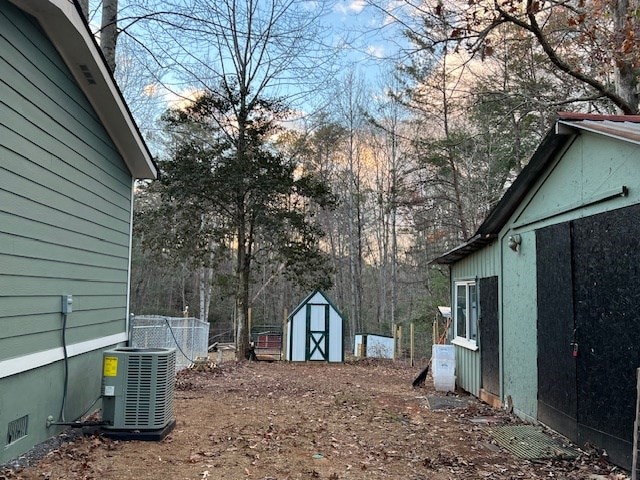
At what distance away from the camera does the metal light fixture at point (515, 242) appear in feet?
23.8

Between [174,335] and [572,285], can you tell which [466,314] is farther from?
[174,335]

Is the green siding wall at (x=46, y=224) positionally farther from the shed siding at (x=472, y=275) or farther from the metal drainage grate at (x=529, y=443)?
the shed siding at (x=472, y=275)

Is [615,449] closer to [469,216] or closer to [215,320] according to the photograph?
[469,216]

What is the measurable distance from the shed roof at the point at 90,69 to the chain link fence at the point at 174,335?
3295 millimetres

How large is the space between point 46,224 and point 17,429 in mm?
1807

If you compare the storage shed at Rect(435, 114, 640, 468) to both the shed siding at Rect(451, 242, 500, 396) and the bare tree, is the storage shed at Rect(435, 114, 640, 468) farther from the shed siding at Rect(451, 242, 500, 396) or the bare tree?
the bare tree

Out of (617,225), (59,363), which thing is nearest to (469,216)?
(617,225)

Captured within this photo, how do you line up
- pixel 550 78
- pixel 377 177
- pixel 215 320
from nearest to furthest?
1. pixel 550 78
2. pixel 377 177
3. pixel 215 320

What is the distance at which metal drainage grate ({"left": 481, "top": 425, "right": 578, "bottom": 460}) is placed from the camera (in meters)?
5.05

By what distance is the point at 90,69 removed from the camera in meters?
5.52

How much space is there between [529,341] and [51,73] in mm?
6389

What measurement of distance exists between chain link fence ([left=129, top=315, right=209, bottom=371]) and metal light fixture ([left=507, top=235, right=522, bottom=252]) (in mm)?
6260

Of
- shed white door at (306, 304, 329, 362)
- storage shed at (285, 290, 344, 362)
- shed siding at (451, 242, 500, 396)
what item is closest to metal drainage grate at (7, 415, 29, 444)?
shed siding at (451, 242, 500, 396)

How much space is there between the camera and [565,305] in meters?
5.71
